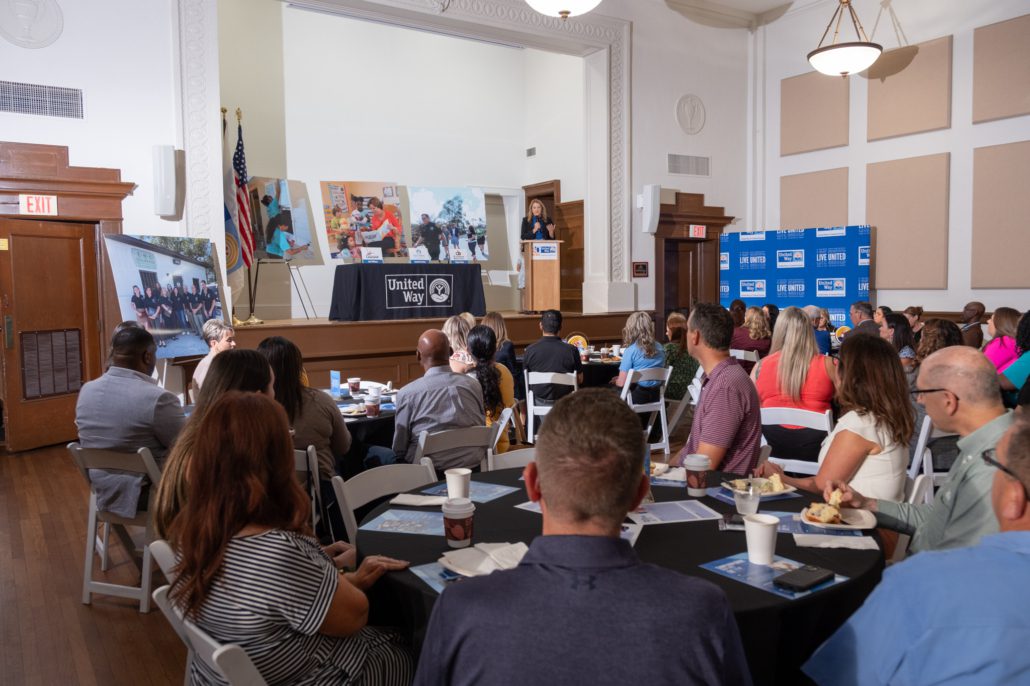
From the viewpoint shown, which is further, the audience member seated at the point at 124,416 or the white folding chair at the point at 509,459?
the audience member seated at the point at 124,416

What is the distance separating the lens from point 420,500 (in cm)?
249

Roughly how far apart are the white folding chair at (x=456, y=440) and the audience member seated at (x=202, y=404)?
0.95m

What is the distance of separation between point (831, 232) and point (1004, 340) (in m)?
5.26

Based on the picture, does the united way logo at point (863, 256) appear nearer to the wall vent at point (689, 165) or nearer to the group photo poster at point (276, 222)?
the wall vent at point (689, 165)

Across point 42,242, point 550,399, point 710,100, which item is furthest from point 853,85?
point 42,242

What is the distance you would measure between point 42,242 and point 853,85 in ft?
33.9

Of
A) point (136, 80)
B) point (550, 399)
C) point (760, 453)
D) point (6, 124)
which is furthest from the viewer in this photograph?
point (136, 80)

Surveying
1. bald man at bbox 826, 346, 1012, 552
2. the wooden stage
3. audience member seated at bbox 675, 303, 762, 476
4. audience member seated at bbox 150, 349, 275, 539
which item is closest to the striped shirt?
audience member seated at bbox 150, 349, 275, 539

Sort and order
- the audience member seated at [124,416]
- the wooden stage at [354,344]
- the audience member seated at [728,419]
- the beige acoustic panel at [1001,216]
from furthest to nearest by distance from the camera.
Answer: the beige acoustic panel at [1001,216] < the wooden stage at [354,344] < the audience member seated at [124,416] < the audience member seated at [728,419]

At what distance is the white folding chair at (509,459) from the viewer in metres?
3.15

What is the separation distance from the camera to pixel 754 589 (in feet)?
5.66

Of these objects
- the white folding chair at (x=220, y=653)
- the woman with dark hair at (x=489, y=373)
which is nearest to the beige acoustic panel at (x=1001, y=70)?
the woman with dark hair at (x=489, y=373)

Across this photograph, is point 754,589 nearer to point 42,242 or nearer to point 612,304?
point 42,242

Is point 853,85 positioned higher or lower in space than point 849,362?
higher
